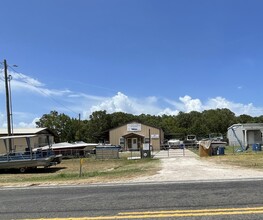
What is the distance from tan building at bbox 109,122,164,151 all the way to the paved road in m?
50.9

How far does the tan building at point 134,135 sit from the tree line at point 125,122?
7.64 feet

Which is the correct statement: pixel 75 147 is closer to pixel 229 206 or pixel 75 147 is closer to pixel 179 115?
pixel 229 206

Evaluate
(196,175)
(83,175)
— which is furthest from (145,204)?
(83,175)

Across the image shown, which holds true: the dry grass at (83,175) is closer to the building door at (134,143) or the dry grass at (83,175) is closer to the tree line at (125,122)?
the building door at (134,143)

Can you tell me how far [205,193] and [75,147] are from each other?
36.4m

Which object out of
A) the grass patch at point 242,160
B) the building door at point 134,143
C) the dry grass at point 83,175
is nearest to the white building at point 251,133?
the building door at point 134,143

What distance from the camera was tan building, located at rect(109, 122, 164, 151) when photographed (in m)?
63.2

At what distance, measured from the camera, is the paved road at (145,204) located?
7.99 metres

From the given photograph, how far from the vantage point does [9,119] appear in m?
36.4

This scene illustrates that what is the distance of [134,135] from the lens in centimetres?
6334

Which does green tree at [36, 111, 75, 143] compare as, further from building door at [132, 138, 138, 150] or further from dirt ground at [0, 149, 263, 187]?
dirt ground at [0, 149, 263, 187]

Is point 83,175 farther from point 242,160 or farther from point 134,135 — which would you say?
point 134,135

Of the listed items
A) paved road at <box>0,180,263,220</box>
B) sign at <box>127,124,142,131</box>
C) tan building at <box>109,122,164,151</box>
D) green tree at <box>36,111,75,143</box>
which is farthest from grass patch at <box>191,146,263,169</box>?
green tree at <box>36,111,75,143</box>

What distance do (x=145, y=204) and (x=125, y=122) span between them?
8673 cm
